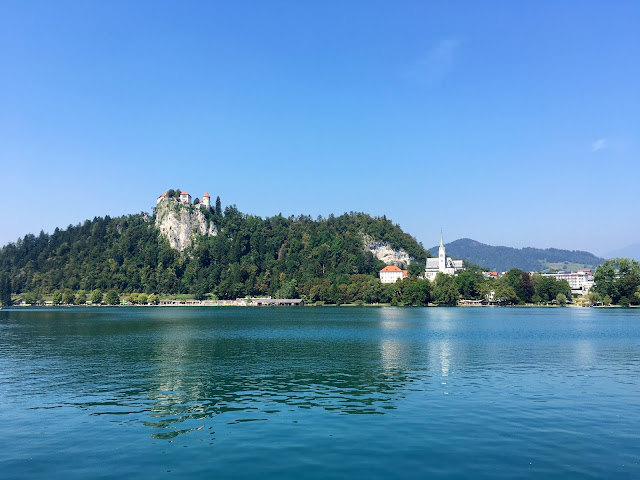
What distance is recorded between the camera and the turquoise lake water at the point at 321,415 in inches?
749

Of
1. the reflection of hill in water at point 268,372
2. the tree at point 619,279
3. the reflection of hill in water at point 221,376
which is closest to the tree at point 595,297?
the tree at point 619,279

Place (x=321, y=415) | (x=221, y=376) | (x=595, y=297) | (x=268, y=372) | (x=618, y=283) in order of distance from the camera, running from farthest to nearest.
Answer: (x=595, y=297) < (x=618, y=283) < (x=268, y=372) < (x=221, y=376) < (x=321, y=415)

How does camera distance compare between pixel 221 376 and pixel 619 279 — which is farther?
pixel 619 279

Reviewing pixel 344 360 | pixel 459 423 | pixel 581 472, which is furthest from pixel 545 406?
pixel 344 360

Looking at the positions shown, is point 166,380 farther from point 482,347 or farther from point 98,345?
point 482,347

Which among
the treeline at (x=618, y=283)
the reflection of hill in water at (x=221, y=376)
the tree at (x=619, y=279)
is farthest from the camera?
the tree at (x=619, y=279)

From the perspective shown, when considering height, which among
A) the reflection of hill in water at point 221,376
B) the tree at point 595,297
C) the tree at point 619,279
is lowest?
the reflection of hill in water at point 221,376

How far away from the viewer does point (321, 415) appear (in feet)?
85.8

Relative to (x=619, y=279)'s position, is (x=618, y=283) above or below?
below

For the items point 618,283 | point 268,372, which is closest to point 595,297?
point 618,283

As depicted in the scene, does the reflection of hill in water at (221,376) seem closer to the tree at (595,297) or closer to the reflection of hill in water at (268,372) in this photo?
the reflection of hill in water at (268,372)

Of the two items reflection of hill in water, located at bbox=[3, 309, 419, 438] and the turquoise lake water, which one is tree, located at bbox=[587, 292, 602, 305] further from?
the turquoise lake water

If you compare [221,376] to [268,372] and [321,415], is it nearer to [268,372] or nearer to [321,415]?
[268,372]

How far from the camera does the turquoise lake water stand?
19016 mm
